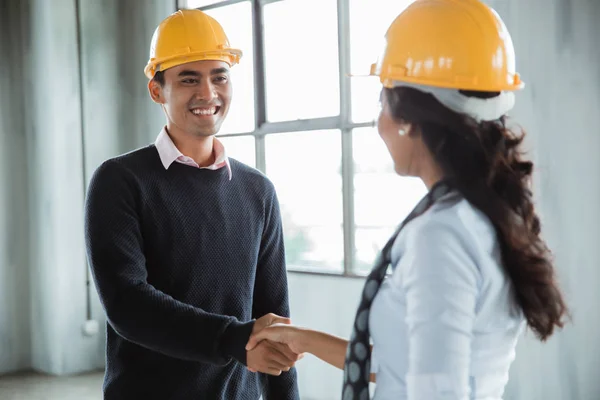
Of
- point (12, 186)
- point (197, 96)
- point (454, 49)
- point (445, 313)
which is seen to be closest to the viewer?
point (445, 313)

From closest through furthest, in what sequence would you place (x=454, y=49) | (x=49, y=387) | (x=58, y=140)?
(x=454, y=49) → (x=49, y=387) → (x=58, y=140)

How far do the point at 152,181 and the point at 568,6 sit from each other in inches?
78.9

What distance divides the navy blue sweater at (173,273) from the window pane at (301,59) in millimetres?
2220

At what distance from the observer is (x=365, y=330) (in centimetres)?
125

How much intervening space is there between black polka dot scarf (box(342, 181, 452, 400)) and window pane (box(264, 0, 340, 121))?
2.90 m

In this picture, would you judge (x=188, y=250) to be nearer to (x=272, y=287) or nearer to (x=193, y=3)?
(x=272, y=287)

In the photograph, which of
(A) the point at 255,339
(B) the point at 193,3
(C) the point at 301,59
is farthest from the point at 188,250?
(B) the point at 193,3

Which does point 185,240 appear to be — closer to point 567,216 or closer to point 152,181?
point 152,181

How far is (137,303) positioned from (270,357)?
374 millimetres

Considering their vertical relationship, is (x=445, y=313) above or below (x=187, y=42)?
below

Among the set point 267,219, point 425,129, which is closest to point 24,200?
point 267,219

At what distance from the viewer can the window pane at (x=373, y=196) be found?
384 cm

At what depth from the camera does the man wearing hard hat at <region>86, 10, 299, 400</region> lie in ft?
5.74

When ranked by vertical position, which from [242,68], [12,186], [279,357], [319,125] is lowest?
[279,357]
